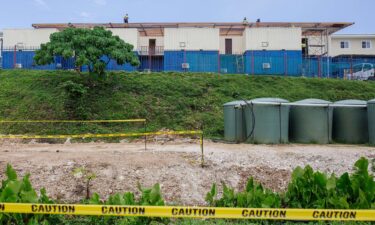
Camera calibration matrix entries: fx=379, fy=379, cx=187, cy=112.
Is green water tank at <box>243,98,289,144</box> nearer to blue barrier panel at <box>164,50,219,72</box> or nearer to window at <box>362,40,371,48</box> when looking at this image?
blue barrier panel at <box>164,50,219,72</box>

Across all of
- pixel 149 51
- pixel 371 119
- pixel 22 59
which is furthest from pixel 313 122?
pixel 22 59

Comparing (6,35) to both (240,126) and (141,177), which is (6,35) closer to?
(240,126)

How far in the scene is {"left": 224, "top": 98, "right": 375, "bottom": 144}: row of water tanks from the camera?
12625mm

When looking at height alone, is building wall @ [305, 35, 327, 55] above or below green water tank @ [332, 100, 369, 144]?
above

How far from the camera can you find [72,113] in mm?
16516

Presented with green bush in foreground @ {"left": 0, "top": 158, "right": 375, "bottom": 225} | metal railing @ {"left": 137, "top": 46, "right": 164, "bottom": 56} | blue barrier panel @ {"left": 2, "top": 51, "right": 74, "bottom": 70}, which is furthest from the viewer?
metal railing @ {"left": 137, "top": 46, "right": 164, "bottom": 56}

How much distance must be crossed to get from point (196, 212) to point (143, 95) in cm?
1485

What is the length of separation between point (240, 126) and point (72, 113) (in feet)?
24.7

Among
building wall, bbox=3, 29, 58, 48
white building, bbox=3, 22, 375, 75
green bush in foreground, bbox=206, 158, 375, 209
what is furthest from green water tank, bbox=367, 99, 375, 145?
building wall, bbox=3, 29, 58, 48

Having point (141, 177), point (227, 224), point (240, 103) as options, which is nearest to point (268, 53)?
point (240, 103)

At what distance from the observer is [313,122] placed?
13.0 metres

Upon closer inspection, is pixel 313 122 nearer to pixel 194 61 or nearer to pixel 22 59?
pixel 194 61

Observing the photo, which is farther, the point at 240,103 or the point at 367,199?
the point at 240,103

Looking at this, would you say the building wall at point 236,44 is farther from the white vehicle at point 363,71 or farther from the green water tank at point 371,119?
the green water tank at point 371,119
